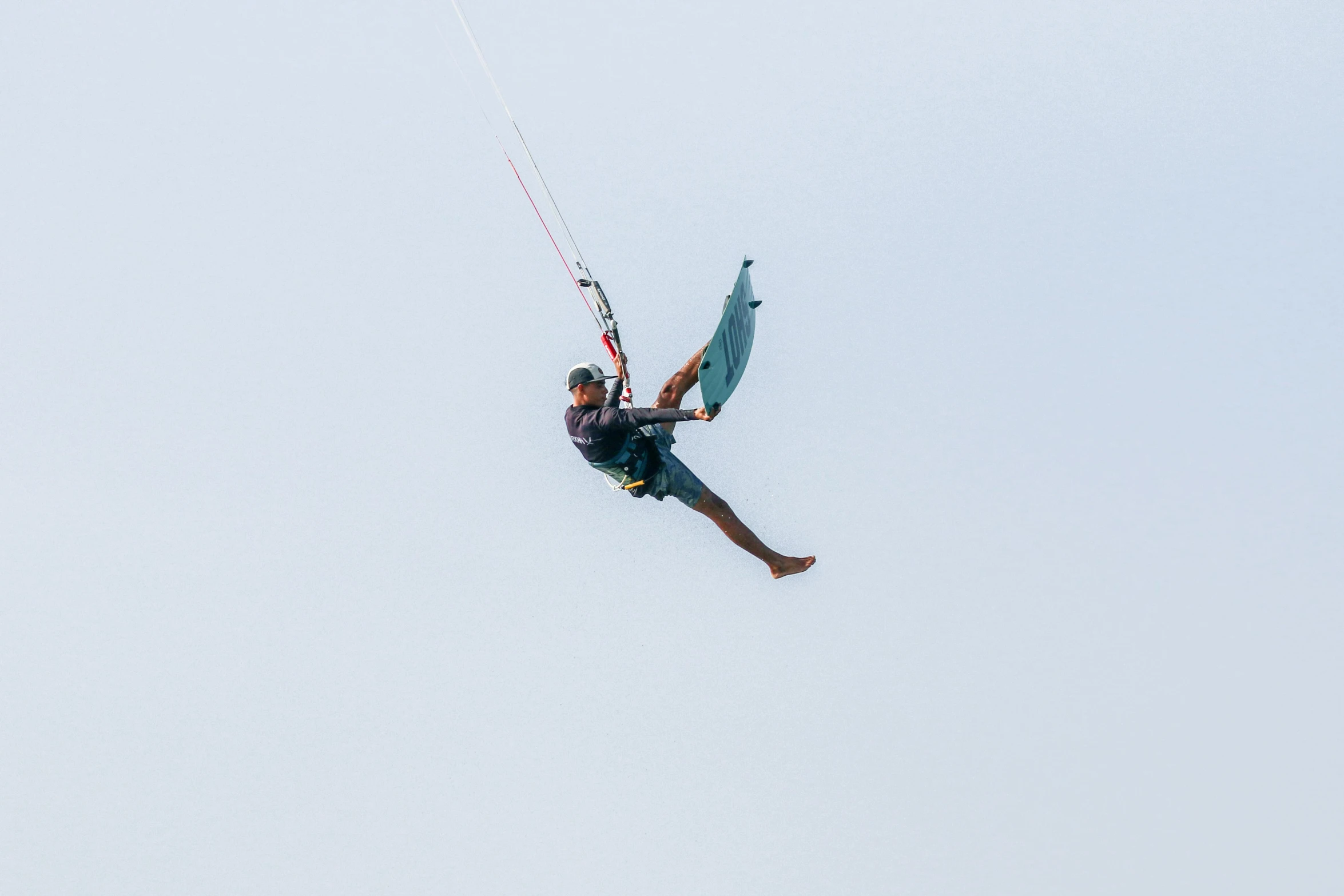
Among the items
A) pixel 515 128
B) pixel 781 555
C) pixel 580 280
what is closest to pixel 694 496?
pixel 781 555

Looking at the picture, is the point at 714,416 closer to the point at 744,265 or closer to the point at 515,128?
the point at 744,265

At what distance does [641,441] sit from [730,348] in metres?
1.49

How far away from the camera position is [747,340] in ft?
38.0

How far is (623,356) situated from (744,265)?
1314 millimetres

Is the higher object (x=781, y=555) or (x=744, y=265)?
(x=744, y=265)

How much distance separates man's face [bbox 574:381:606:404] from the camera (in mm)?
11594

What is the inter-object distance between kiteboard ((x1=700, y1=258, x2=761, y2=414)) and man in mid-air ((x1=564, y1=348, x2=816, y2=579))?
1.27 feet

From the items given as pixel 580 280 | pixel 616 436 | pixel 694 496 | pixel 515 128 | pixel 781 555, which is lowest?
pixel 781 555

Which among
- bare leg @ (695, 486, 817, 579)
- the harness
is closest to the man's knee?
bare leg @ (695, 486, 817, 579)

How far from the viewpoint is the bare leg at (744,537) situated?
497 inches

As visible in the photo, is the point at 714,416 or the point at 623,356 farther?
the point at 623,356

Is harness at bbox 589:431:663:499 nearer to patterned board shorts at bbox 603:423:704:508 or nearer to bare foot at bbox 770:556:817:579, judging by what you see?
patterned board shorts at bbox 603:423:704:508

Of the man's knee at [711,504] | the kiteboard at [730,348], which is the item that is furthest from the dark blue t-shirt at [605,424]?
the man's knee at [711,504]

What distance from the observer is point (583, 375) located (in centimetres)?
1153
